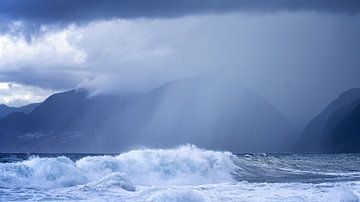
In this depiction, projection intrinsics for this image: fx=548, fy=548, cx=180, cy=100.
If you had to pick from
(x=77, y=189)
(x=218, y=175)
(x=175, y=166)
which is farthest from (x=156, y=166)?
(x=77, y=189)

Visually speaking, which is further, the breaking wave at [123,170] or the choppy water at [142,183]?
the breaking wave at [123,170]

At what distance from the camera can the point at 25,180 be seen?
138 ft

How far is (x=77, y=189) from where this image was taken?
123ft

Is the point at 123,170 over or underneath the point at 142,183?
over

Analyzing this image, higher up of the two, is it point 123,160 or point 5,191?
point 123,160

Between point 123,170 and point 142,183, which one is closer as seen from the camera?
point 142,183

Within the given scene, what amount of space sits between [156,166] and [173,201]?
29155 mm

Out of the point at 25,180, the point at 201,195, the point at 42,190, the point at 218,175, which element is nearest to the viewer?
the point at 201,195

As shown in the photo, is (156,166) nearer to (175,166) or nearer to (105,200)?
(175,166)

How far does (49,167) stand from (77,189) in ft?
23.4

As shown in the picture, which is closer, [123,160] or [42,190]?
[42,190]

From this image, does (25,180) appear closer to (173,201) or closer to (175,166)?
(173,201)

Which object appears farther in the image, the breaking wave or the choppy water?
the breaking wave

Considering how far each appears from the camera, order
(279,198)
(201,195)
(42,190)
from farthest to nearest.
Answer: (42,190) < (279,198) < (201,195)
